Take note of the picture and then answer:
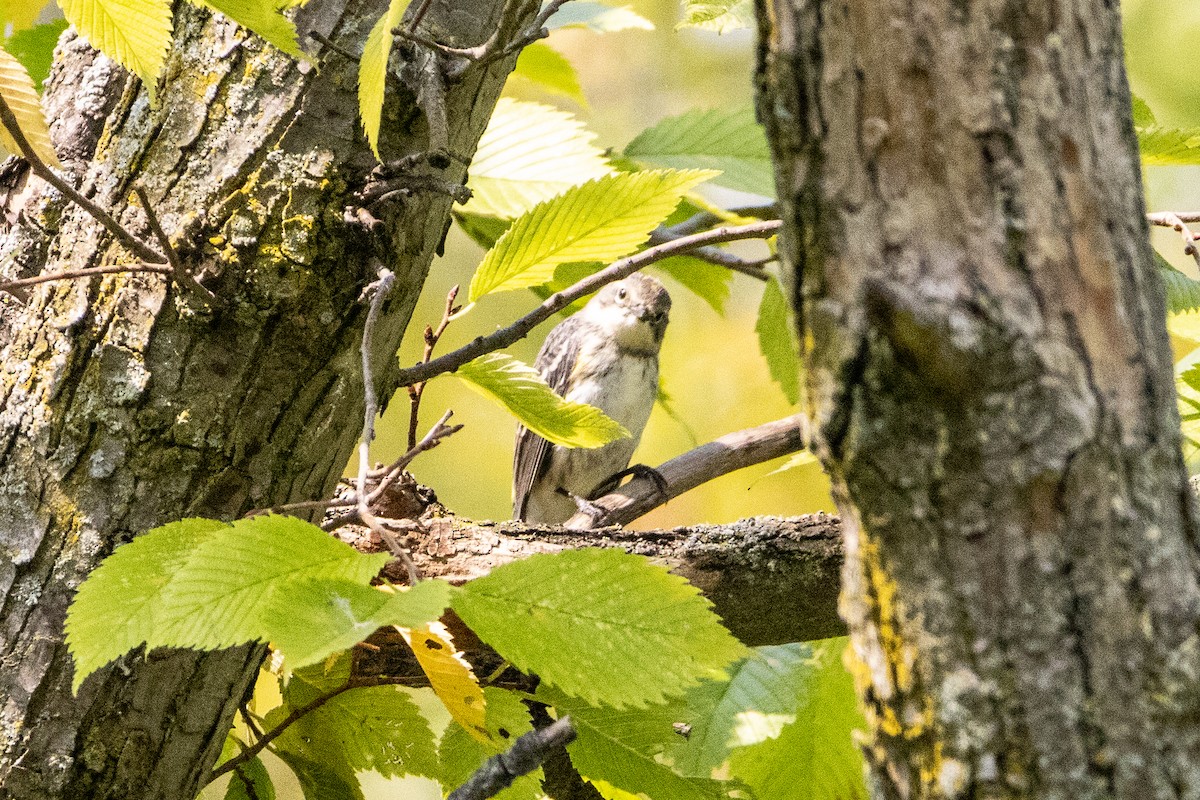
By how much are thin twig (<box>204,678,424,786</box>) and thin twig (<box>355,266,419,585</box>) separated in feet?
1.13

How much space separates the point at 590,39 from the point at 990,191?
3238 millimetres

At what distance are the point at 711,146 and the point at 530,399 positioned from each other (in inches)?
29.6

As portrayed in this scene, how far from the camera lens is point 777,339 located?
1612mm

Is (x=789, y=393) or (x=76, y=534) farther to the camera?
(x=789, y=393)

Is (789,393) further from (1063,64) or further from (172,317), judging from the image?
(1063,64)

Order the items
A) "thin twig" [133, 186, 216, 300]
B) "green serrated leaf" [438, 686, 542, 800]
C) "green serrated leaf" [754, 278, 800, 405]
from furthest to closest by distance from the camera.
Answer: "green serrated leaf" [754, 278, 800, 405], "green serrated leaf" [438, 686, 542, 800], "thin twig" [133, 186, 216, 300]

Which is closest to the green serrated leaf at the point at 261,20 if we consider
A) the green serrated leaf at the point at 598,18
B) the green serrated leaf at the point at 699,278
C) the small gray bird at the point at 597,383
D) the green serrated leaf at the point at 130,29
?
the green serrated leaf at the point at 130,29

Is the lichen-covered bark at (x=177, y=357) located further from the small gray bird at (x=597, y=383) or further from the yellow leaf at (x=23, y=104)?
the small gray bird at (x=597, y=383)

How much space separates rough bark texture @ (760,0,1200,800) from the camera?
1.59 feet

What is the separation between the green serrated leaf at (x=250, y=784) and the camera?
1257 millimetres

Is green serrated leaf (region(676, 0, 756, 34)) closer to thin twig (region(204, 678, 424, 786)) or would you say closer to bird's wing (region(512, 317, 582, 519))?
thin twig (region(204, 678, 424, 786))

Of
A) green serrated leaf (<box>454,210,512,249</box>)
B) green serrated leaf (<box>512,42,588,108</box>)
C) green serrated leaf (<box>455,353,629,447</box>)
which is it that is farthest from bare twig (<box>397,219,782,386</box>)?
green serrated leaf (<box>512,42,588,108</box>)

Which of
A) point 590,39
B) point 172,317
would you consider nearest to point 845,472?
point 172,317

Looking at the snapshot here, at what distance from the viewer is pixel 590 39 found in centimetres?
352
